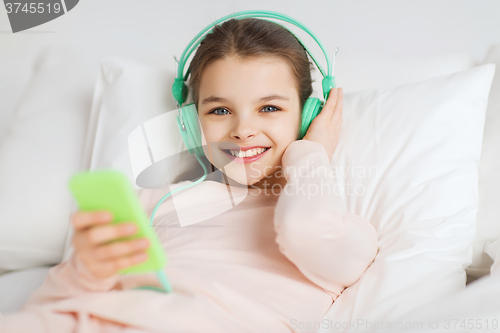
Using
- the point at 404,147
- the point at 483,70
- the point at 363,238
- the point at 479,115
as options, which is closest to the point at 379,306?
the point at 363,238

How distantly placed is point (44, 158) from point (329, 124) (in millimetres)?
813

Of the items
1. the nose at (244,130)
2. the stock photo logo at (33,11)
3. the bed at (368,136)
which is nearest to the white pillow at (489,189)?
the bed at (368,136)

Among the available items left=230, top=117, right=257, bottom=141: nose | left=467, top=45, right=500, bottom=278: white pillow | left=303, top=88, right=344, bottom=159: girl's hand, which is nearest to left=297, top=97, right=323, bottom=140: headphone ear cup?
left=303, top=88, right=344, bottom=159: girl's hand

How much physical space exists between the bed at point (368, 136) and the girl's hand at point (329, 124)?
0.15 feet

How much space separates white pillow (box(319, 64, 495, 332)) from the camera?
714mm

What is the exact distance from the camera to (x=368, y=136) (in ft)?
3.18

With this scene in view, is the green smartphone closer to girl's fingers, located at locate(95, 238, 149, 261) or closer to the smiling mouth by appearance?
girl's fingers, located at locate(95, 238, 149, 261)

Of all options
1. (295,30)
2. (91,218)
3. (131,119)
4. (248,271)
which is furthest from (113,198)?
(295,30)

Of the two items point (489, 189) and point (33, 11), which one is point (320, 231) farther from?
point (33, 11)

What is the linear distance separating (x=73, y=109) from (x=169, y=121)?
12.9 inches

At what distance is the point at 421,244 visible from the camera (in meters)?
0.77

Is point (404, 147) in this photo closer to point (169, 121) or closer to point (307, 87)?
point (307, 87)

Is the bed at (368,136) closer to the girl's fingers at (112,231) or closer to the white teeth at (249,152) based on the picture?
the white teeth at (249,152)

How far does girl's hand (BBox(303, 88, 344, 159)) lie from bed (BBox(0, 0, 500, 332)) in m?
0.05
